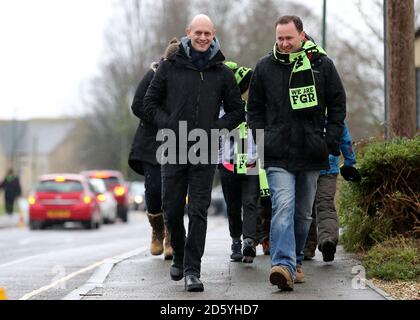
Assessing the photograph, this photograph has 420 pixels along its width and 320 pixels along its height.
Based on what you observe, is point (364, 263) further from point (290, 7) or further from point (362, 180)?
point (290, 7)

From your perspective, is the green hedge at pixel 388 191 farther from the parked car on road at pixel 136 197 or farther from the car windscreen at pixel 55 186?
the parked car on road at pixel 136 197

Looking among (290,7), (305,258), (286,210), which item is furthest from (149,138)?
(290,7)

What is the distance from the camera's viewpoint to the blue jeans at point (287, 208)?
26.6ft

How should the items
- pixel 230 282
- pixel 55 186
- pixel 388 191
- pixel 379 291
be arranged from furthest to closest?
1. pixel 55 186
2. pixel 388 191
3. pixel 230 282
4. pixel 379 291

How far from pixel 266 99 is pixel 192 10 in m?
58.0

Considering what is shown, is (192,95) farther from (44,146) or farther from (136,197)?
(44,146)

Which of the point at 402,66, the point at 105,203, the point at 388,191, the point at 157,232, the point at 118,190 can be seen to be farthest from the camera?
the point at 118,190

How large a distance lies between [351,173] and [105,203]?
77.6ft

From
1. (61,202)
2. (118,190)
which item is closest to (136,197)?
(118,190)

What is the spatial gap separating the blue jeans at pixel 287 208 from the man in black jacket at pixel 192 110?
539mm

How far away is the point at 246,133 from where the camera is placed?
10375 millimetres

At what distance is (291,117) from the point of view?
8.19m

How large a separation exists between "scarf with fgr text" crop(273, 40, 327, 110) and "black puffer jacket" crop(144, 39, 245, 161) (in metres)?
0.48

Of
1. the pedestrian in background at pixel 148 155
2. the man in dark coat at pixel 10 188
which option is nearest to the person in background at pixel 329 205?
the pedestrian in background at pixel 148 155
